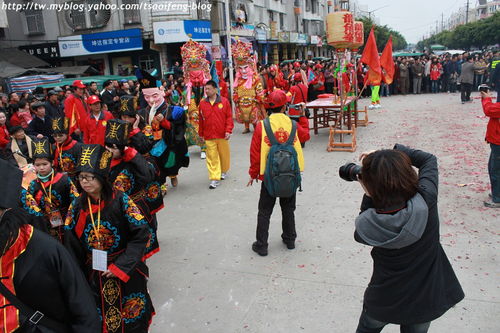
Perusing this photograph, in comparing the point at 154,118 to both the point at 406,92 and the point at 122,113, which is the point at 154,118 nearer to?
the point at 122,113

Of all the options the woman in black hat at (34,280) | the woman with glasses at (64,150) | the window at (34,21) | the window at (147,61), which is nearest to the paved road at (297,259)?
the woman with glasses at (64,150)

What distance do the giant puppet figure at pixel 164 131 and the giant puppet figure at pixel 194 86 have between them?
2457 millimetres

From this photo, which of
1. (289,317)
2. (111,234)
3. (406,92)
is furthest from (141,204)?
(406,92)

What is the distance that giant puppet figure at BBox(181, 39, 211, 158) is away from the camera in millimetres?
9430

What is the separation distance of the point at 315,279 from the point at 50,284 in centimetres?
281

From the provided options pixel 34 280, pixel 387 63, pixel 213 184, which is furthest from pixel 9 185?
pixel 387 63

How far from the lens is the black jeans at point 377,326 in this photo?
236 centimetres

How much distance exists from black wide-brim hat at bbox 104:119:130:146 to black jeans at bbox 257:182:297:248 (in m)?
1.58

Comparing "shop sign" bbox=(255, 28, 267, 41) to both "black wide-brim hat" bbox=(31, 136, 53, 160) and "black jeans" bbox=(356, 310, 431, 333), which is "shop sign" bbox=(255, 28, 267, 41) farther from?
"black jeans" bbox=(356, 310, 431, 333)

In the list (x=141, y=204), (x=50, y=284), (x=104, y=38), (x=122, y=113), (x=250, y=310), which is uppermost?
(x=104, y=38)

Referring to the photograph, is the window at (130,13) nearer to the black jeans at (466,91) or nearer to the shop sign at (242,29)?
the shop sign at (242,29)

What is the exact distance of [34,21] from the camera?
87.2 ft

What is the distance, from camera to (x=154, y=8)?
23547 millimetres

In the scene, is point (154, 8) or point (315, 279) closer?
point (315, 279)
